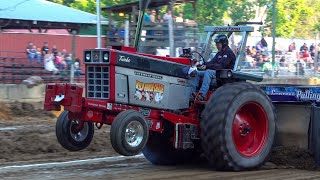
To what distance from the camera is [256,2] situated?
3978 centimetres

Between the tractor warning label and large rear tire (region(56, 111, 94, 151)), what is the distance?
29.8 inches

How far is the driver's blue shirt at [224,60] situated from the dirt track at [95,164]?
1.43m

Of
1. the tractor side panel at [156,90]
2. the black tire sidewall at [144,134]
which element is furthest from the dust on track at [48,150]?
the black tire sidewall at [144,134]

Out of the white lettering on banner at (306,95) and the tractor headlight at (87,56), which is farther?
the white lettering on banner at (306,95)

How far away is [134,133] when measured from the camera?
7.71 meters

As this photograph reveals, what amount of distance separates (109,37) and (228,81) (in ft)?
49.8

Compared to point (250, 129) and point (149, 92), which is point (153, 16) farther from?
point (149, 92)

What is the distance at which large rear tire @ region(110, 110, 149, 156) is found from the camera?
7.49m

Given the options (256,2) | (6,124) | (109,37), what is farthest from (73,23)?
(256,2)

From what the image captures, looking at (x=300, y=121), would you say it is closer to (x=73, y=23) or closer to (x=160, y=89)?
(x=160, y=89)

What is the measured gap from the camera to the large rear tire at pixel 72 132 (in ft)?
27.1

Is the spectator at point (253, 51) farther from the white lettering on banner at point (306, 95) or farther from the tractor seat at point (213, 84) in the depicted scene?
the tractor seat at point (213, 84)

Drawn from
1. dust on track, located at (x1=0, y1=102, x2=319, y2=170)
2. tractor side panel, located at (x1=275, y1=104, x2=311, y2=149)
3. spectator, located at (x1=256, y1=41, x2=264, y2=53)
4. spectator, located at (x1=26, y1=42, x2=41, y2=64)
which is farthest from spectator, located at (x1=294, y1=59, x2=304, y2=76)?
tractor side panel, located at (x1=275, y1=104, x2=311, y2=149)

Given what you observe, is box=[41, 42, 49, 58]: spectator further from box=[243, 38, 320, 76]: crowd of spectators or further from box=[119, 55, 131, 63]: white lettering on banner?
box=[119, 55, 131, 63]: white lettering on banner
